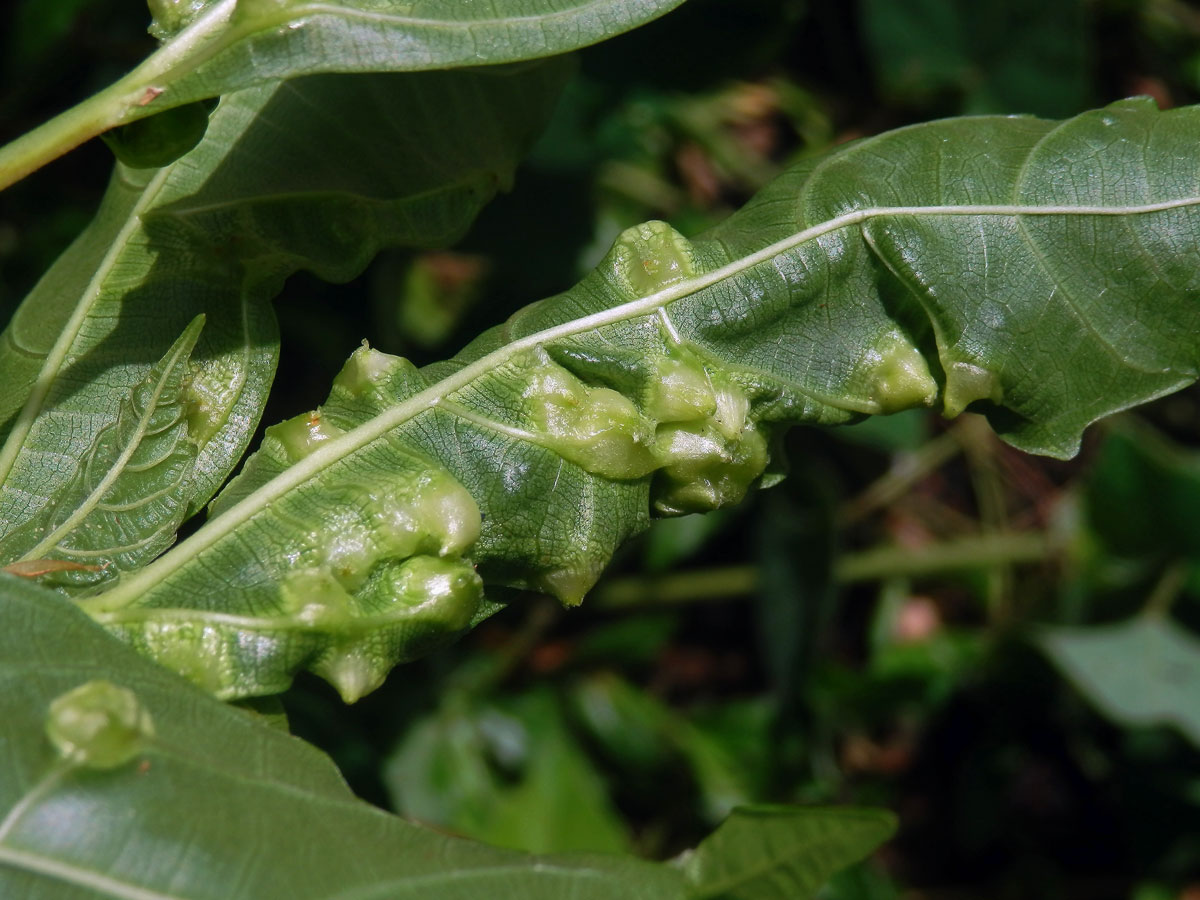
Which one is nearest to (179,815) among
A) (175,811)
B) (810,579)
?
(175,811)

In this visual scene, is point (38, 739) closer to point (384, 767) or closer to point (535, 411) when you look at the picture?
point (535, 411)

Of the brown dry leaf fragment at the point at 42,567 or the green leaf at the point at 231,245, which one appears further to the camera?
the green leaf at the point at 231,245

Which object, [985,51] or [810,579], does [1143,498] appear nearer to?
[810,579]

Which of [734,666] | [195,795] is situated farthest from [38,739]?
[734,666]

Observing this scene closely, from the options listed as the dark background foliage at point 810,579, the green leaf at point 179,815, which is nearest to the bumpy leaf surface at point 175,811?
the green leaf at point 179,815

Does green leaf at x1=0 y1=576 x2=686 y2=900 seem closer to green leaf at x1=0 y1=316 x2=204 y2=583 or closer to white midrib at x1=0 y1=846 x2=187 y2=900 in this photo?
white midrib at x1=0 y1=846 x2=187 y2=900

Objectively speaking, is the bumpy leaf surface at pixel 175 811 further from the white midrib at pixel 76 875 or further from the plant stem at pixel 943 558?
the plant stem at pixel 943 558
